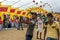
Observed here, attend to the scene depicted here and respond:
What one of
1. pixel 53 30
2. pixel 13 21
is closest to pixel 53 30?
pixel 53 30

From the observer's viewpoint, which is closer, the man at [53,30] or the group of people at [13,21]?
the man at [53,30]

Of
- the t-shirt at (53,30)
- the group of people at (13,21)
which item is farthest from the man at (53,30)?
the group of people at (13,21)

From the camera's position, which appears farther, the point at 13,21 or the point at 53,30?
the point at 13,21

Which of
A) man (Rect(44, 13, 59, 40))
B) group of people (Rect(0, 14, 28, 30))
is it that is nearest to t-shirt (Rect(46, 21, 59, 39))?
man (Rect(44, 13, 59, 40))

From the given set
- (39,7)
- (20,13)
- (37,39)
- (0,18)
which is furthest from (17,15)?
(37,39)

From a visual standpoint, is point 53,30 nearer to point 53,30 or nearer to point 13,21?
point 53,30

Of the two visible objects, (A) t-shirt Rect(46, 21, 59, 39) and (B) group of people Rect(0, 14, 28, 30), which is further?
(B) group of people Rect(0, 14, 28, 30)

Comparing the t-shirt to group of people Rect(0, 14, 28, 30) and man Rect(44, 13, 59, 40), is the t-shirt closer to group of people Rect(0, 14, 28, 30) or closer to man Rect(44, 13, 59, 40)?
man Rect(44, 13, 59, 40)

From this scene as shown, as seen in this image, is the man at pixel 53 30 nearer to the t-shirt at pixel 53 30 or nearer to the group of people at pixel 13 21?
the t-shirt at pixel 53 30

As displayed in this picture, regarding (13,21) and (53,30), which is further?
(13,21)

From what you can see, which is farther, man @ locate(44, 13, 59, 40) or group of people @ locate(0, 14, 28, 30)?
group of people @ locate(0, 14, 28, 30)

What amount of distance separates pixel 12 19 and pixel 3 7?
683 cm

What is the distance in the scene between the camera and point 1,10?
68.5ft

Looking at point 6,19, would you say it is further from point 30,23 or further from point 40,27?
point 30,23
